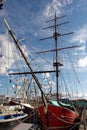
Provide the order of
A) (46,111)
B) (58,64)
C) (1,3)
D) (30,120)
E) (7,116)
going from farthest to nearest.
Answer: (58,64) < (30,120) < (7,116) < (46,111) < (1,3)

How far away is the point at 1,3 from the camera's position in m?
14.0

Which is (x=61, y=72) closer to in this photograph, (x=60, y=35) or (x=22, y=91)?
(x=60, y=35)

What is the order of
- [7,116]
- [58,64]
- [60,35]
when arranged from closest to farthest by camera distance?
[7,116], [58,64], [60,35]

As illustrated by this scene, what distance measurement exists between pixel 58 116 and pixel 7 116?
20.8ft

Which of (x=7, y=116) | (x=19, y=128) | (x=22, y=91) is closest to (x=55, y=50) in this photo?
(x=22, y=91)

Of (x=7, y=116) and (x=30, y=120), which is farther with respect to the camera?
(x=30, y=120)

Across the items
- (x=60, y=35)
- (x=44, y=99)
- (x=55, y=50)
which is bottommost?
(x=44, y=99)

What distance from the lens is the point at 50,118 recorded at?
15.7 meters

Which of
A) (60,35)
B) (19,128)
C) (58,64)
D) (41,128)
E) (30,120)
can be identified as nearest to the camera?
(19,128)

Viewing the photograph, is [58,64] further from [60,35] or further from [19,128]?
[19,128]

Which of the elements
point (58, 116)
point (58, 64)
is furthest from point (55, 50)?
point (58, 116)

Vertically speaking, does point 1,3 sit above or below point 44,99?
above

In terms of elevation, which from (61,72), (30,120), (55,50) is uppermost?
(55,50)

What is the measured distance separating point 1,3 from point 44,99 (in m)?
7.83
